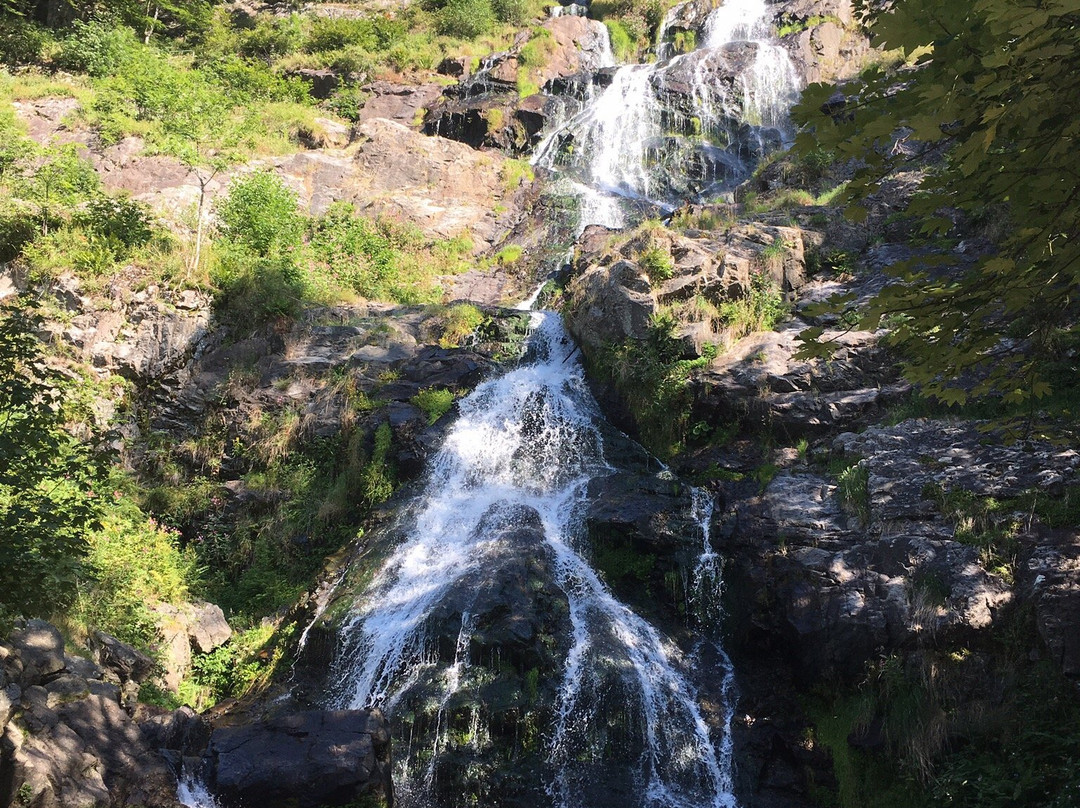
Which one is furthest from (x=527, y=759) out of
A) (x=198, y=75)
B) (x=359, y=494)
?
(x=198, y=75)

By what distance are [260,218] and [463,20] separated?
16.5 meters

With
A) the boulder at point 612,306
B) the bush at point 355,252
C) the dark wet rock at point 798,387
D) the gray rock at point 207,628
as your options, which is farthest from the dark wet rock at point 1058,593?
the bush at point 355,252

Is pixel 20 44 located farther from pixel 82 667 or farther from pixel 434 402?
pixel 82 667

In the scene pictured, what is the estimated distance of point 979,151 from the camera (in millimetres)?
2934

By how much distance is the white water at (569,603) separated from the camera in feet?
22.8

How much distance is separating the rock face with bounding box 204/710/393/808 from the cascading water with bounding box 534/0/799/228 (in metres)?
14.9

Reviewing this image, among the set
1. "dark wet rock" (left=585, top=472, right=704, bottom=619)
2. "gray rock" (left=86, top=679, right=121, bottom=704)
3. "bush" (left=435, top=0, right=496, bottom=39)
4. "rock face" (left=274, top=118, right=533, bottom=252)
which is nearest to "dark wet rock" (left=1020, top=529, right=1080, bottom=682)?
"dark wet rock" (left=585, top=472, right=704, bottom=619)

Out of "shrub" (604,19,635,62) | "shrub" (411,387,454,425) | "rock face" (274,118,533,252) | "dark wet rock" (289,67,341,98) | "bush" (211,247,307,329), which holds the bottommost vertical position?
"shrub" (411,387,454,425)

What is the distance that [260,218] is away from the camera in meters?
14.7

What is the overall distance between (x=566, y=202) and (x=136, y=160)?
1093 centimetres

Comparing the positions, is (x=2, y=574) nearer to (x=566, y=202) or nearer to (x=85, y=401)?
(x=85, y=401)

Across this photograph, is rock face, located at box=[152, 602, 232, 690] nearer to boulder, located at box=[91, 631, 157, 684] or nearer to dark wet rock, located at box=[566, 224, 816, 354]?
boulder, located at box=[91, 631, 157, 684]

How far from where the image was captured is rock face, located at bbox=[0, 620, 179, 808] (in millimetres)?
4969

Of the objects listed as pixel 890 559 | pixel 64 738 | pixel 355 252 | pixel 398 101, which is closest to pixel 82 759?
pixel 64 738
